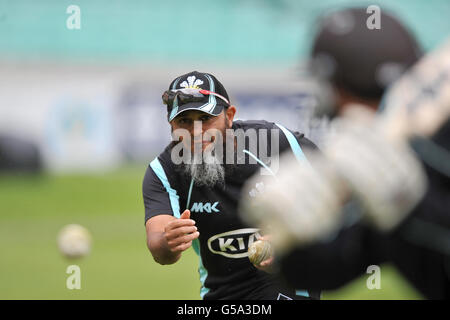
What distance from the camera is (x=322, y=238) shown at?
2.31 m

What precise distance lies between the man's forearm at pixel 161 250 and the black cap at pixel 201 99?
2.73 feet

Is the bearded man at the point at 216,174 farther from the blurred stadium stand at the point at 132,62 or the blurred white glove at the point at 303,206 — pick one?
the blurred stadium stand at the point at 132,62

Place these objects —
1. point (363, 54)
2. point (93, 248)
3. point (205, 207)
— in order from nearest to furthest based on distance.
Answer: point (363, 54)
point (205, 207)
point (93, 248)

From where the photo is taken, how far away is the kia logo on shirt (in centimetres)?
491

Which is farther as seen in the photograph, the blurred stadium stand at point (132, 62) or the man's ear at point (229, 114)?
the blurred stadium stand at point (132, 62)

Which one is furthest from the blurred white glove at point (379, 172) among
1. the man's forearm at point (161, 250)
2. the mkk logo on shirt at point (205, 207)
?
the mkk logo on shirt at point (205, 207)

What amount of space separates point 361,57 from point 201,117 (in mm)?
2337

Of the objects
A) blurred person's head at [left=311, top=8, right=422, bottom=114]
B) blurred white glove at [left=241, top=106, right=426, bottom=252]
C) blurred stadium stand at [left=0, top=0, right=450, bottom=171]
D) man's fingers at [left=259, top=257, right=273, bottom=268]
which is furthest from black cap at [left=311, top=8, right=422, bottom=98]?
blurred stadium stand at [left=0, top=0, right=450, bottom=171]

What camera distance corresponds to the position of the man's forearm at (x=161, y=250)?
4059 millimetres

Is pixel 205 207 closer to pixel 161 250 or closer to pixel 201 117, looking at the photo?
pixel 201 117

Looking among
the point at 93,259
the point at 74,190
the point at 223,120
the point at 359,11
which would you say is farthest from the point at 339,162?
the point at 74,190

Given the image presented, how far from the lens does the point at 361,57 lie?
244 cm

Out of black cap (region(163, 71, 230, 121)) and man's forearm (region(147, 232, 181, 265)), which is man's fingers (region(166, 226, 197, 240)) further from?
black cap (region(163, 71, 230, 121))

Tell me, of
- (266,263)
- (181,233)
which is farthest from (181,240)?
(266,263)
